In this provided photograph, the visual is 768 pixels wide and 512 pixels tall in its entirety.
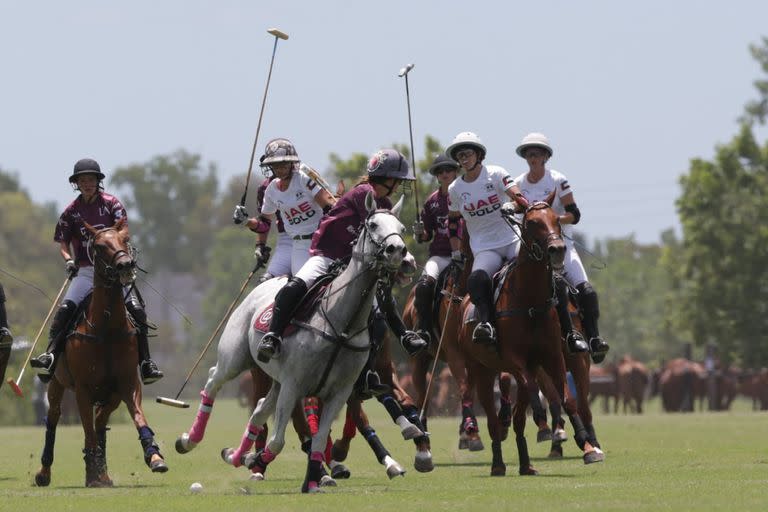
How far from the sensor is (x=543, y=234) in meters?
17.8

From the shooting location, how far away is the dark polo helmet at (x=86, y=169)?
18906 mm

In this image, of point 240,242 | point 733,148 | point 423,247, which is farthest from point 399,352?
point 240,242

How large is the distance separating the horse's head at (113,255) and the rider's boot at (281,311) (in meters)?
1.62

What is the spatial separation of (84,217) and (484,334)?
13.8 ft

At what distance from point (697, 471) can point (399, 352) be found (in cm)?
3712

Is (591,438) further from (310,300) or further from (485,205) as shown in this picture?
(310,300)

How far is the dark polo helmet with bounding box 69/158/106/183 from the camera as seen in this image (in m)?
18.9

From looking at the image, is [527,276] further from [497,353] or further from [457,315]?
[457,315]

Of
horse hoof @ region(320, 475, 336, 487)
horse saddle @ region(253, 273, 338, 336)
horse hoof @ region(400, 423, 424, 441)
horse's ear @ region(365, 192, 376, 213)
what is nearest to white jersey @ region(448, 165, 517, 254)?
horse saddle @ region(253, 273, 338, 336)

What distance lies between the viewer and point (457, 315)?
21.3 metres

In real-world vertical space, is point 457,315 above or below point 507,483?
above

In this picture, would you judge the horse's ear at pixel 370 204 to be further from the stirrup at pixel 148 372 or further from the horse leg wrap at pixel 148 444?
the stirrup at pixel 148 372

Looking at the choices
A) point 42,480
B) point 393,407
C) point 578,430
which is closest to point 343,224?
point 393,407

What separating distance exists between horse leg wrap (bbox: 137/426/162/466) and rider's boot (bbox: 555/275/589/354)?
434 centimetres
